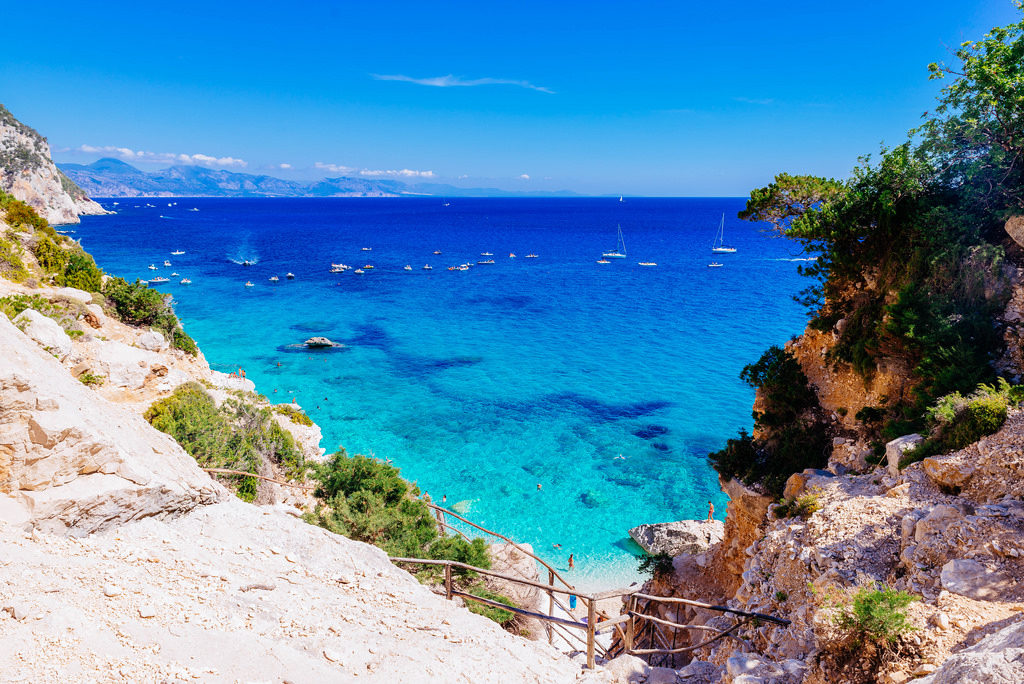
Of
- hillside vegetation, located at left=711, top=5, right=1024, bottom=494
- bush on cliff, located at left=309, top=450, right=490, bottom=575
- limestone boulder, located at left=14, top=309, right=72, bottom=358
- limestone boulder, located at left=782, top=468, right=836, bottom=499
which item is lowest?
bush on cliff, located at left=309, top=450, right=490, bottom=575

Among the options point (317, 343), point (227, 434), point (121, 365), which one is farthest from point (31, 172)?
point (227, 434)

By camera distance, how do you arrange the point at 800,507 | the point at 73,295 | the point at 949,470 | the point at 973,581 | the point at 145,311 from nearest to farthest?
the point at 973,581 < the point at 949,470 < the point at 800,507 < the point at 73,295 < the point at 145,311

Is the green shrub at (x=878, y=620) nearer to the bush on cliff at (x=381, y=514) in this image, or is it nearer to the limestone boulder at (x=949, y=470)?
the limestone boulder at (x=949, y=470)

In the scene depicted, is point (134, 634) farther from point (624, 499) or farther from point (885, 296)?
point (624, 499)

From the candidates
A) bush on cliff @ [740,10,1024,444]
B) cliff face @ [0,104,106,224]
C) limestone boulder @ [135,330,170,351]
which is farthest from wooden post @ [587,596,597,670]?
cliff face @ [0,104,106,224]

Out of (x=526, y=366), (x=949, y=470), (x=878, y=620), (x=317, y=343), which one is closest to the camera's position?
(x=878, y=620)

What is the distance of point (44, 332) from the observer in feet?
44.3

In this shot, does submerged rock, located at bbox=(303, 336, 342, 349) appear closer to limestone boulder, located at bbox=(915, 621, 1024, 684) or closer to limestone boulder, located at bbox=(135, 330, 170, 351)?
limestone boulder, located at bbox=(135, 330, 170, 351)

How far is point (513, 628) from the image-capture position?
506 inches

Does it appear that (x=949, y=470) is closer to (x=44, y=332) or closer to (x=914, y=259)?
(x=914, y=259)

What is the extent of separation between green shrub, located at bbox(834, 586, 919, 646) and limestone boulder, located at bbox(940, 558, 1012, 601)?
1.43 meters

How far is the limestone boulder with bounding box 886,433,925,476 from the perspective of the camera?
33.4 feet

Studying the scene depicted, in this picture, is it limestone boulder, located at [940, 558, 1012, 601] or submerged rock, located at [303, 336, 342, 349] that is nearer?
limestone boulder, located at [940, 558, 1012, 601]

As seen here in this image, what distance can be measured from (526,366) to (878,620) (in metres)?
35.7
